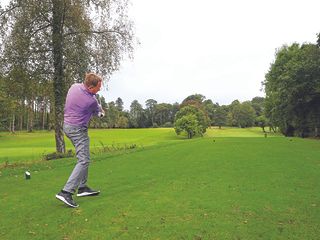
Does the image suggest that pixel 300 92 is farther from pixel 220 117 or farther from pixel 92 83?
pixel 220 117

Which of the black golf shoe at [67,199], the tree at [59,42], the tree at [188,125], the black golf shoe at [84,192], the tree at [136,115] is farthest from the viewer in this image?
the tree at [136,115]

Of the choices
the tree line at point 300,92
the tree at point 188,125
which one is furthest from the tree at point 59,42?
the tree at point 188,125

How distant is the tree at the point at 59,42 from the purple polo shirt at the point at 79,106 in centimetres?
1571

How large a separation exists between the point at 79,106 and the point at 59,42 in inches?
630

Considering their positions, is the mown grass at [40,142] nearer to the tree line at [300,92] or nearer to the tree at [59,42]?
the tree at [59,42]

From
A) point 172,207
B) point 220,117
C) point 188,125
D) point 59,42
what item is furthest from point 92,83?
point 220,117

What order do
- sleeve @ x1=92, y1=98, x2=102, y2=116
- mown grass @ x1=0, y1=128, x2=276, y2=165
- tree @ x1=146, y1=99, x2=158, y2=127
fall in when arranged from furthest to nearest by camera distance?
tree @ x1=146, y1=99, x2=158, y2=127
mown grass @ x1=0, y1=128, x2=276, y2=165
sleeve @ x1=92, y1=98, x2=102, y2=116

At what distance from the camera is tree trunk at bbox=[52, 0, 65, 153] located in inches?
894

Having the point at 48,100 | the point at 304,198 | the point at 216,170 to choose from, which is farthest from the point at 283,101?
the point at 304,198

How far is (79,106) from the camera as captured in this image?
792 cm

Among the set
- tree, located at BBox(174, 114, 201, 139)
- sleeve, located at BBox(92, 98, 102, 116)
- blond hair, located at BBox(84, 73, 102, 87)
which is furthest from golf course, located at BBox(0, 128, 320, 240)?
tree, located at BBox(174, 114, 201, 139)

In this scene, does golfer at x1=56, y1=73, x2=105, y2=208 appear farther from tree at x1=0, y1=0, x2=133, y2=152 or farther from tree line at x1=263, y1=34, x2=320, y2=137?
tree line at x1=263, y1=34, x2=320, y2=137

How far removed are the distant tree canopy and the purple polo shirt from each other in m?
47.1

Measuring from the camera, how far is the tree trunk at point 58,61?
74.5 ft
